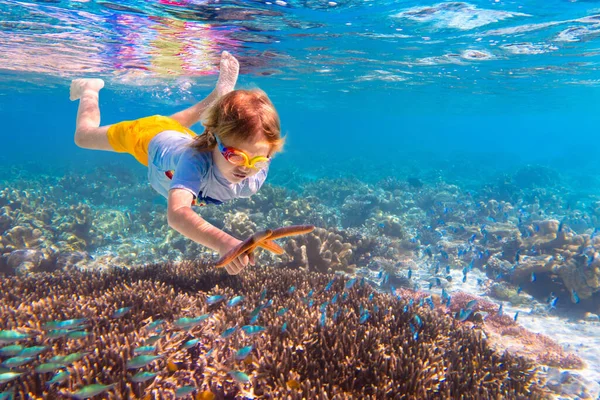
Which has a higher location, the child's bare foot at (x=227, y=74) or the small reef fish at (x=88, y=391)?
the child's bare foot at (x=227, y=74)

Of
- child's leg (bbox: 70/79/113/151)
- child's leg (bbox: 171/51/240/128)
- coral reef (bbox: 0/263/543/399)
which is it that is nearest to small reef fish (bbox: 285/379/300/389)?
coral reef (bbox: 0/263/543/399)

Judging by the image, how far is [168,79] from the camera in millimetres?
26984

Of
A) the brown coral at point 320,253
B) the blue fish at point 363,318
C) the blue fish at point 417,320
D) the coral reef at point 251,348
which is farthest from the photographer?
the brown coral at point 320,253

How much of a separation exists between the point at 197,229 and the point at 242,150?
0.86 m

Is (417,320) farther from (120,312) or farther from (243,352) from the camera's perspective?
(120,312)

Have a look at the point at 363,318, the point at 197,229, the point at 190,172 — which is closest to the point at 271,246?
the point at 197,229

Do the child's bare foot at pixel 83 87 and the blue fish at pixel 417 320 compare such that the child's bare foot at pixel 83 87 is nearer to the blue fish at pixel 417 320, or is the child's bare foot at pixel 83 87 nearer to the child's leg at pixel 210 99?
the child's leg at pixel 210 99

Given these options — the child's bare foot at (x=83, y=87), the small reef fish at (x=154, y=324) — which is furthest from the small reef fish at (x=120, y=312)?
the child's bare foot at (x=83, y=87)

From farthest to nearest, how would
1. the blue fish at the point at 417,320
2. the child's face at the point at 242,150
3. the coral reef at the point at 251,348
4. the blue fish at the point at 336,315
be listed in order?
the blue fish at the point at 417,320, the blue fish at the point at 336,315, the coral reef at the point at 251,348, the child's face at the point at 242,150

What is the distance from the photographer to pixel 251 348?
11.8ft

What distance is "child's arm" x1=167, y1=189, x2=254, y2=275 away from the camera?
6.96 feet

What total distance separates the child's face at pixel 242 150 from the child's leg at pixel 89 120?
2865mm

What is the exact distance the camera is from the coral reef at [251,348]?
3445mm

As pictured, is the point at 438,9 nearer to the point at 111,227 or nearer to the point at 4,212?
the point at 111,227
